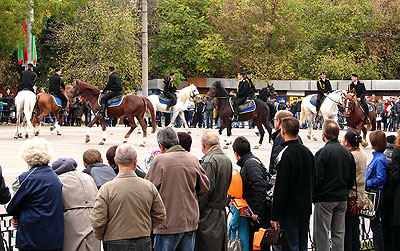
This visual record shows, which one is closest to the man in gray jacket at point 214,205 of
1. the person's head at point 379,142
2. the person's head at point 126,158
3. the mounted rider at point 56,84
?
the person's head at point 126,158

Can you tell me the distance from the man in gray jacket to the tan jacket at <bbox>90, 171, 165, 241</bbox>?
1376 millimetres

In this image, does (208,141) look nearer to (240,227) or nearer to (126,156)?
(240,227)

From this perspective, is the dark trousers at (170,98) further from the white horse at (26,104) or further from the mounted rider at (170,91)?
the white horse at (26,104)

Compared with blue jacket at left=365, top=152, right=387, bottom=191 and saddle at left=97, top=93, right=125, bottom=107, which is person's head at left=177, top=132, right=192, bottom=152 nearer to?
blue jacket at left=365, top=152, right=387, bottom=191

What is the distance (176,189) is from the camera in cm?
720

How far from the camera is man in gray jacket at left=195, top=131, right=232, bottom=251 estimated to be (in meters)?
7.71

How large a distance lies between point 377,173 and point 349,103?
1453 cm

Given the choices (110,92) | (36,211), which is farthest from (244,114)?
(36,211)

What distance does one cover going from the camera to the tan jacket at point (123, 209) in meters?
6.28

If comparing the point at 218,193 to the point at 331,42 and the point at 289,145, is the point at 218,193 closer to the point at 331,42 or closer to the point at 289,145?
the point at 289,145

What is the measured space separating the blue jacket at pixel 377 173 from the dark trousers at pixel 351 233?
53cm

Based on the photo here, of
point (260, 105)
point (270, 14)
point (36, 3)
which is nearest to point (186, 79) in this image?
point (270, 14)

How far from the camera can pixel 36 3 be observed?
36.0 m

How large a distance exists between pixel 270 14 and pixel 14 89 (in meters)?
22.4
